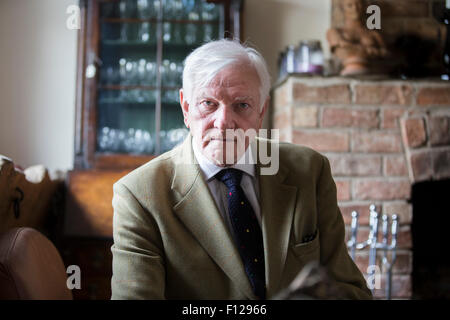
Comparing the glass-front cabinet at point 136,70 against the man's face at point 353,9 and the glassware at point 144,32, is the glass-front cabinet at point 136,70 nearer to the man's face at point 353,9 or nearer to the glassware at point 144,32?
the glassware at point 144,32

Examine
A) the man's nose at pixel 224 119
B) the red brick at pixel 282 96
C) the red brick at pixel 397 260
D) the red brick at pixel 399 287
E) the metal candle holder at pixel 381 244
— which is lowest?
the red brick at pixel 399 287

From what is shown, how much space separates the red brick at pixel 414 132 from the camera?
168 cm

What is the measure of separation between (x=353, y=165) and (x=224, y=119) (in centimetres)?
101

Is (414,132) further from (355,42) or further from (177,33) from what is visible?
(177,33)

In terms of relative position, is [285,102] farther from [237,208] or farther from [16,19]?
[16,19]

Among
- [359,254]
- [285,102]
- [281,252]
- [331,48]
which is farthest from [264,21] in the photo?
[281,252]

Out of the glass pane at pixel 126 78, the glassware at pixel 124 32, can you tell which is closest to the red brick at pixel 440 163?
the glass pane at pixel 126 78

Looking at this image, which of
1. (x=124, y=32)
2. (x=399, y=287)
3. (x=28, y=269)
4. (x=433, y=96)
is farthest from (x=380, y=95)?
(x=28, y=269)

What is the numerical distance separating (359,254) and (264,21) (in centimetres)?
126

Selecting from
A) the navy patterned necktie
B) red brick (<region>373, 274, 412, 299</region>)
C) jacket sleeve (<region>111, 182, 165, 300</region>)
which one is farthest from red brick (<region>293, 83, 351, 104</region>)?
jacket sleeve (<region>111, 182, 165, 300</region>)

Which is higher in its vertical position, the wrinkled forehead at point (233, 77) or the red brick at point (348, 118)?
the wrinkled forehead at point (233, 77)

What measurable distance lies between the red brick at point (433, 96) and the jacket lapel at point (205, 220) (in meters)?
1.21

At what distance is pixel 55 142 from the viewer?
85.0 inches

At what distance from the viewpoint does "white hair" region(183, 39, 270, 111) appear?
845 millimetres
